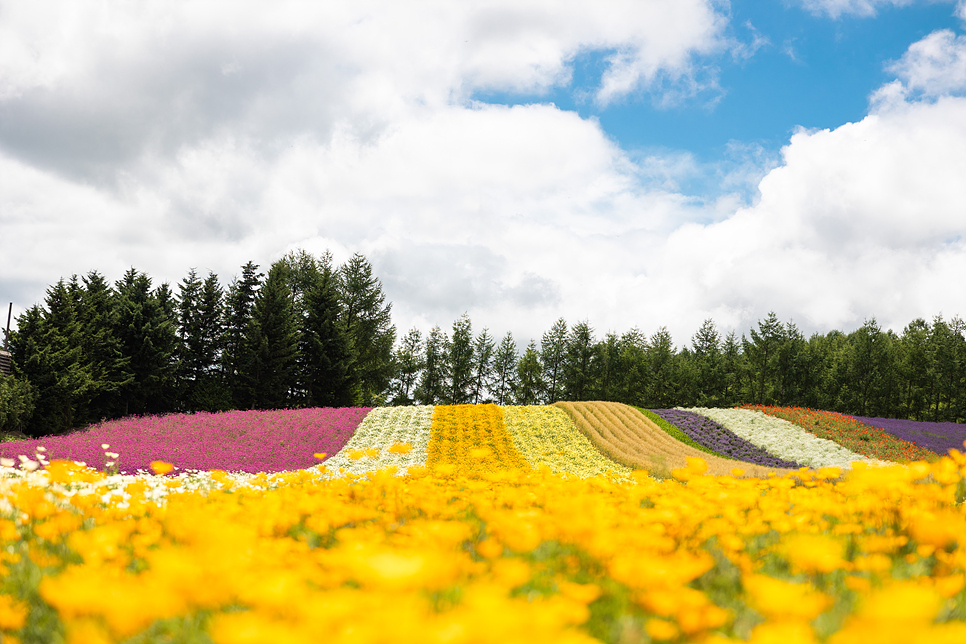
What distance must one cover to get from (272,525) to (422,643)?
6.42 feet

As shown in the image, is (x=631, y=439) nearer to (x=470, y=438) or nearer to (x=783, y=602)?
(x=470, y=438)

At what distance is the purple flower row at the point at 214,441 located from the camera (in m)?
14.6

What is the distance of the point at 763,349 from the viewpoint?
4419 cm

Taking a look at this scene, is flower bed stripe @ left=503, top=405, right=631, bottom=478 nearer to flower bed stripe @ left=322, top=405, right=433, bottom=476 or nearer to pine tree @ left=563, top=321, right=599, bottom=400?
flower bed stripe @ left=322, top=405, right=433, bottom=476

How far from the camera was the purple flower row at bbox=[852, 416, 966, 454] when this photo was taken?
23028 mm

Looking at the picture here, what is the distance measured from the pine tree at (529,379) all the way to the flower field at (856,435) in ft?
73.7

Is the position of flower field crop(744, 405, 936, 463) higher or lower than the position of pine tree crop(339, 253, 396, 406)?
lower

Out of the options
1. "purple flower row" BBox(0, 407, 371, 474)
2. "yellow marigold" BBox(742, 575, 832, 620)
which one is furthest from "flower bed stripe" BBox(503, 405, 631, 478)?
"yellow marigold" BBox(742, 575, 832, 620)

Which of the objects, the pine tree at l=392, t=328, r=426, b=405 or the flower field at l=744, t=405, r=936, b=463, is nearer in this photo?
the flower field at l=744, t=405, r=936, b=463

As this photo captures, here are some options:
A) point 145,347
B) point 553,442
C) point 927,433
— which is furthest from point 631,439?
point 145,347

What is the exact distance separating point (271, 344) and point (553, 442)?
19.8 metres

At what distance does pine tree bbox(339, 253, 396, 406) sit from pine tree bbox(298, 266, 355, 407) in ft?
15.5

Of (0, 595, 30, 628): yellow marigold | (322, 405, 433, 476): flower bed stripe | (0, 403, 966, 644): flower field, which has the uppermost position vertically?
(0, 403, 966, 644): flower field

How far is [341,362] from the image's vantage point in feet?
114
